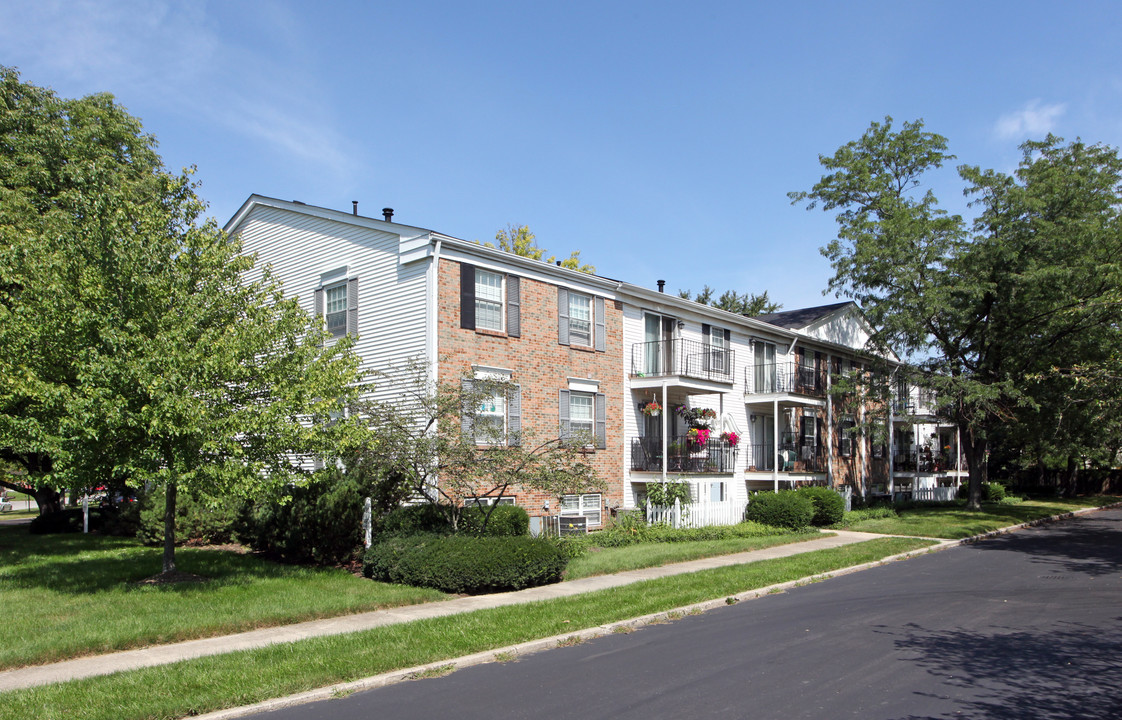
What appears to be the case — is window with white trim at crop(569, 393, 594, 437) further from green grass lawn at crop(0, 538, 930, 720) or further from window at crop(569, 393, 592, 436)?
green grass lawn at crop(0, 538, 930, 720)

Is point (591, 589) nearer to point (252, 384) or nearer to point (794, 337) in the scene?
point (252, 384)

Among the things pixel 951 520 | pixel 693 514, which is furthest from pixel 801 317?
pixel 693 514

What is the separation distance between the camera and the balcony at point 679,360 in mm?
23562

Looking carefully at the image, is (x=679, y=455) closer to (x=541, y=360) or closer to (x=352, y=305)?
(x=541, y=360)

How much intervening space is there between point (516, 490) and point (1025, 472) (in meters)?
41.0

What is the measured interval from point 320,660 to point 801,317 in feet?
91.8

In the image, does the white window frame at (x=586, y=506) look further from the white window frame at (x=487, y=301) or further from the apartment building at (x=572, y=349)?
the white window frame at (x=487, y=301)

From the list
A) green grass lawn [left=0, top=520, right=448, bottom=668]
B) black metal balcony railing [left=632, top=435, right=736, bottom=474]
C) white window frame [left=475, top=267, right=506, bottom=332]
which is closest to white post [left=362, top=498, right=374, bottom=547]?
green grass lawn [left=0, top=520, right=448, bottom=668]

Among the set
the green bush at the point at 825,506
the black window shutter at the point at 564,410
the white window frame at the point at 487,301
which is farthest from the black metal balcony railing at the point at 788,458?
the white window frame at the point at 487,301

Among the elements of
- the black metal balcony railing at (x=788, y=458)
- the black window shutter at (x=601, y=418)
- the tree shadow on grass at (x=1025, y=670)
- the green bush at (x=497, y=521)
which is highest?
the black window shutter at (x=601, y=418)

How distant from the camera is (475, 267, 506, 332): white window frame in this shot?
63.1 feet

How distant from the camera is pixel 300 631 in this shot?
33.0ft

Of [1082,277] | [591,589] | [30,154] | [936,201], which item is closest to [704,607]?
[591,589]

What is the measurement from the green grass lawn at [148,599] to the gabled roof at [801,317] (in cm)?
2205
